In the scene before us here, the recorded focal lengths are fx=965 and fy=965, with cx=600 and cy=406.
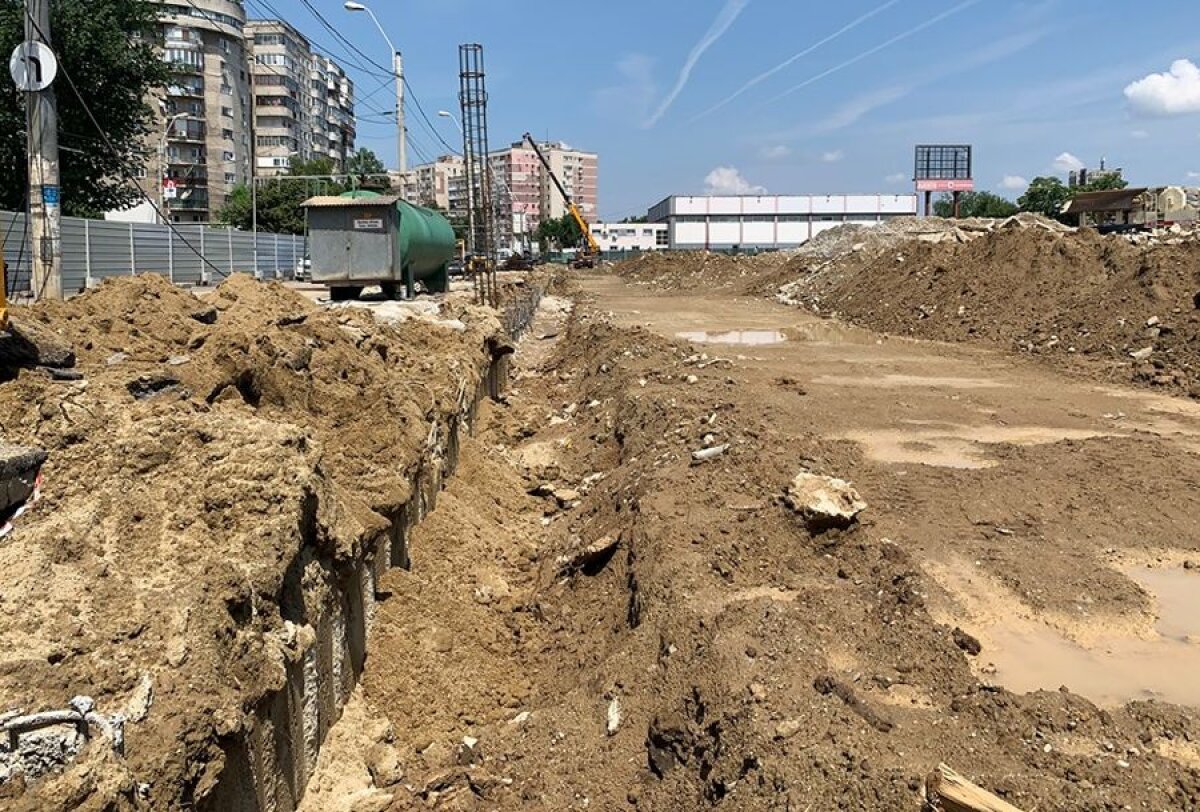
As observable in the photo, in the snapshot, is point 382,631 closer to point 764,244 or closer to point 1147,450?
point 1147,450

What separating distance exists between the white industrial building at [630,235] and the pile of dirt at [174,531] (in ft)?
373

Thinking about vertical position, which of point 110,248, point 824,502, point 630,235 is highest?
point 630,235

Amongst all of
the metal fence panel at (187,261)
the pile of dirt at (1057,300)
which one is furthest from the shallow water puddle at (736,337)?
the metal fence panel at (187,261)

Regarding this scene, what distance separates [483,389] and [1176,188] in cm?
4654

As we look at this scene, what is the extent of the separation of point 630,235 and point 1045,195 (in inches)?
1969

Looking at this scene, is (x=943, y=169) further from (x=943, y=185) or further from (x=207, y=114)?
(x=207, y=114)

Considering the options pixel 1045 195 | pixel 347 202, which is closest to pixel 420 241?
pixel 347 202

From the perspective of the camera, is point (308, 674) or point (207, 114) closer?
point (308, 674)

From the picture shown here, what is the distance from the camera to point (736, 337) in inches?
867

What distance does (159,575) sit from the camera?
3408 millimetres

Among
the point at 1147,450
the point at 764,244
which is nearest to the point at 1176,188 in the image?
the point at 1147,450

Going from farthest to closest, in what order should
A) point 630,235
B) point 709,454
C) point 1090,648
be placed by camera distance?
point 630,235, point 709,454, point 1090,648

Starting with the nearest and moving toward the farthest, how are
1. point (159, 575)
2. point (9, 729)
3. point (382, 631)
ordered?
1. point (9, 729)
2. point (159, 575)
3. point (382, 631)

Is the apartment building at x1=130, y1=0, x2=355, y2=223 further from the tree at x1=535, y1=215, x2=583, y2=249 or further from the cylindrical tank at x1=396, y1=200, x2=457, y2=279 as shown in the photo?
the cylindrical tank at x1=396, y1=200, x2=457, y2=279
